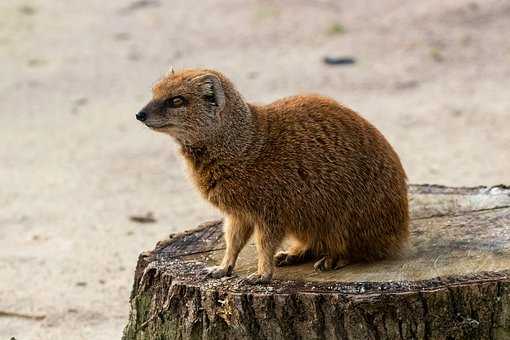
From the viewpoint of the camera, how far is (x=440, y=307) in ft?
13.0

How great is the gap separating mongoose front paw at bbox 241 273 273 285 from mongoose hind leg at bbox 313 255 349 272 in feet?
0.93

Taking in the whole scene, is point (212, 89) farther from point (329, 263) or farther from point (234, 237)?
point (329, 263)

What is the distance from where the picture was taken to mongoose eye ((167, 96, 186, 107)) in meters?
4.36

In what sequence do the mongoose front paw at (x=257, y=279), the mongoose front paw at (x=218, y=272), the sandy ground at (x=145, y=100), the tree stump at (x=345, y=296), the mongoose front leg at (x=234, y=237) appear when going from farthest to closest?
1. the sandy ground at (x=145, y=100)
2. the mongoose front leg at (x=234, y=237)
3. the mongoose front paw at (x=218, y=272)
4. the mongoose front paw at (x=257, y=279)
5. the tree stump at (x=345, y=296)

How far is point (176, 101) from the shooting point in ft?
14.3

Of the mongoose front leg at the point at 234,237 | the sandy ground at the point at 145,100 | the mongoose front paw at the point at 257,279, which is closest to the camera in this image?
the mongoose front paw at the point at 257,279

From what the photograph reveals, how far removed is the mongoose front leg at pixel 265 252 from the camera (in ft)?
13.9

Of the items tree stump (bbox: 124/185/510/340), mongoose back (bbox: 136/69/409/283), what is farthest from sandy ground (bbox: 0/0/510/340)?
mongoose back (bbox: 136/69/409/283)

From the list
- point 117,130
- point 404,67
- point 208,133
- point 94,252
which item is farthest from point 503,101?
point 208,133

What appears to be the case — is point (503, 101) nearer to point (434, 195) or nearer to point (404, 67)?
point (404, 67)

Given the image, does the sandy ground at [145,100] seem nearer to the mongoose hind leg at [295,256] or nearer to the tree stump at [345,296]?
the tree stump at [345,296]

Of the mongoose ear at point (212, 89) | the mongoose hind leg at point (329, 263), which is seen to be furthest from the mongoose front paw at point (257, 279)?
the mongoose ear at point (212, 89)

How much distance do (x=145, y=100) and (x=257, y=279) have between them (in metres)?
6.98

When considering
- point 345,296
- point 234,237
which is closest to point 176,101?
point 234,237
